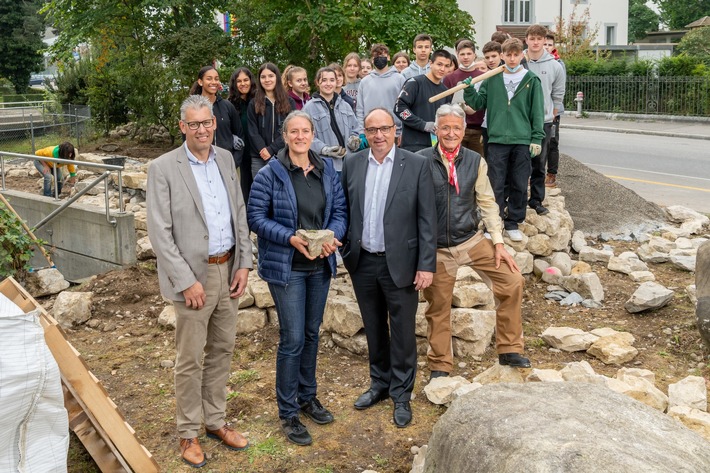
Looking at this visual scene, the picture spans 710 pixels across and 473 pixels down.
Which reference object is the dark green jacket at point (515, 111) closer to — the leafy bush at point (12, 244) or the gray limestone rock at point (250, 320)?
the gray limestone rock at point (250, 320)

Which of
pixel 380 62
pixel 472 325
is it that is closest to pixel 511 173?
pixel 380 62

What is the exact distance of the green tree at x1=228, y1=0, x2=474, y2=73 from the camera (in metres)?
13.7

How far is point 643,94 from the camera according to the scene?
27031 millimetres

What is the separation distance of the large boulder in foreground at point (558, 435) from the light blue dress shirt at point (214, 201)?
1822 mm

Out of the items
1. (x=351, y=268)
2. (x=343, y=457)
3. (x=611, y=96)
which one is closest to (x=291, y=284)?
(x=351, y=268)

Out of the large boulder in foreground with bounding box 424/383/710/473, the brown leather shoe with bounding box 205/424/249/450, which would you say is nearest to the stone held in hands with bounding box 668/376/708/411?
the large boulder in foreground with bounding box 424/383/710/473

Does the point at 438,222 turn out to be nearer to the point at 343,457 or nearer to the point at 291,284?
the point at 291,284

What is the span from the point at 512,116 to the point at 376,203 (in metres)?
2.93

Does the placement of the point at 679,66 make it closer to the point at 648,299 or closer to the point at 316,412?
the point at 648,299

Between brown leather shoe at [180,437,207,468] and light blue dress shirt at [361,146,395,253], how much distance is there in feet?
5.49

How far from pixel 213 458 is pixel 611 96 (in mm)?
26349

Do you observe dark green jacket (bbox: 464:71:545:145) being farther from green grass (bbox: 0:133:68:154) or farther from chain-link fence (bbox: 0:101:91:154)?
green grass (bbox: 0:133:68:154)

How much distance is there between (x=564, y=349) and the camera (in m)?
6.49

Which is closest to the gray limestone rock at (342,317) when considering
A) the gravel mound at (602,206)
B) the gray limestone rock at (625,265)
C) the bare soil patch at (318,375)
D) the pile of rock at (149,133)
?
the bare soil patch at (318,375)
